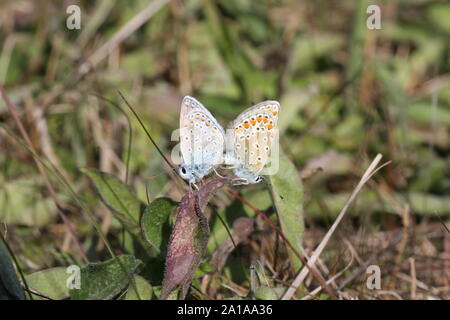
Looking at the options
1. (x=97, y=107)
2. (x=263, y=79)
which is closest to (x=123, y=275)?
(x=97, y=107)

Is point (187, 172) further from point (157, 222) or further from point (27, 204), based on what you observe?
point (27, 204)

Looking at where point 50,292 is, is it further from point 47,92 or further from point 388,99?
point 388,99

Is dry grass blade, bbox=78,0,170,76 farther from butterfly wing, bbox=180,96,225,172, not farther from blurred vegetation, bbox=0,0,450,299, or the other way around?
butterfly wing, bbox=180,96,225,172

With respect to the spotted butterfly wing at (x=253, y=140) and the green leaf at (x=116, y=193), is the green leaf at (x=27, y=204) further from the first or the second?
the spotted butterfly wing at (x=253, y=140)

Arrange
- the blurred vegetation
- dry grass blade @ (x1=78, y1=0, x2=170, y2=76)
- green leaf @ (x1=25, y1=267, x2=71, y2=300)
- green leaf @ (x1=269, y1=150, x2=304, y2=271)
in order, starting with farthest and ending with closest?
1. dry grass blade @ (x1=78, y1=0, x2=170, y2=76)
2. the blurred vegetation
3. green leaf @ (x1=269, y1=150, x2=304, y2=271)
4. green leaf @ (x1=25, y1=267, x2=71, y2=300)

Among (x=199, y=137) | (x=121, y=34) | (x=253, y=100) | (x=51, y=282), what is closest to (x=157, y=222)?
(x=199, y=137)

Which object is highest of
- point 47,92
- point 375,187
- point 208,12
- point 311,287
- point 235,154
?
point 208,12

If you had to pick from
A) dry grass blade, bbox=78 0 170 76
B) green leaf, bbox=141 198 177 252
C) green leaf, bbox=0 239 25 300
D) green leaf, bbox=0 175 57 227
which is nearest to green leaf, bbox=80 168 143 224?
green leaf, bbox=141 198 177 252

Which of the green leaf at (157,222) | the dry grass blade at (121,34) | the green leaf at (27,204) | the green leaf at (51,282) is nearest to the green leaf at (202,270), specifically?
the green leaf at (157,222)
